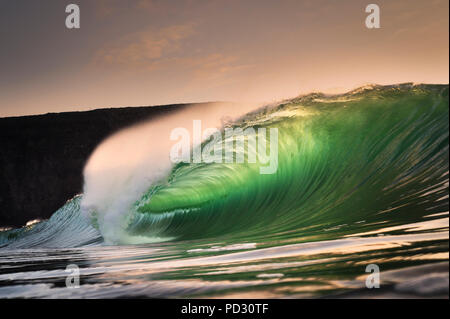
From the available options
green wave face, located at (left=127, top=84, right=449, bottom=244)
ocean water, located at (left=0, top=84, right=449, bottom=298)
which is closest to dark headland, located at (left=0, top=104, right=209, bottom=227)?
ocean water, located at (left=0, top=84, right=449, bottom=298)

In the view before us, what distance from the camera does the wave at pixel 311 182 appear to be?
289 centimetres

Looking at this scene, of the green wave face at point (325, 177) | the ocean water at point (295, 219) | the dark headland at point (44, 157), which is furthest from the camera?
the dark headland at point (44, 157)

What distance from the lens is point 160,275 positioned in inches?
77.8

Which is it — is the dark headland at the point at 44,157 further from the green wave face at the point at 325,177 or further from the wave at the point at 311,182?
the green wave face at the point at 325,177

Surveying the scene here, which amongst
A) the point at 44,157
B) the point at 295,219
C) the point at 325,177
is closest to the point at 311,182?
the point at 325,177

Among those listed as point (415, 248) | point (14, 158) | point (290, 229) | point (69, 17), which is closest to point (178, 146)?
point (69, 17)

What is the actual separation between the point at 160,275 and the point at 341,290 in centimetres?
88

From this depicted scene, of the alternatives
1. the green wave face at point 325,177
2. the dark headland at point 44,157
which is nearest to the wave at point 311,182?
the green wave face at point 325,177

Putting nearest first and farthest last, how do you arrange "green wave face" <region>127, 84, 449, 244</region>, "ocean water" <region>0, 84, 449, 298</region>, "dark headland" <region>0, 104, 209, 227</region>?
"ocean water" <region>0, 84, 449, 298</region> → "green wave face" <region>127, 84, 449, 244</region> → "dark headland" <region>0, 104, 209, 227</region>

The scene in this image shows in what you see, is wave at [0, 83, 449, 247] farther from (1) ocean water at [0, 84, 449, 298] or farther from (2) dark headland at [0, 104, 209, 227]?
(2) dark headland at [0, 104, 209, 227]

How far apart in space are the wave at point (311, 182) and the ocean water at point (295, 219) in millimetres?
14

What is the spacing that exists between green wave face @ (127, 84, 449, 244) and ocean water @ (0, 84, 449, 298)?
1cm

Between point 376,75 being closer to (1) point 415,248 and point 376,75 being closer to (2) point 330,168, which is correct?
(2) point 330,168

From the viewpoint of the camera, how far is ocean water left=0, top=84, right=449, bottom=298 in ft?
5.25
